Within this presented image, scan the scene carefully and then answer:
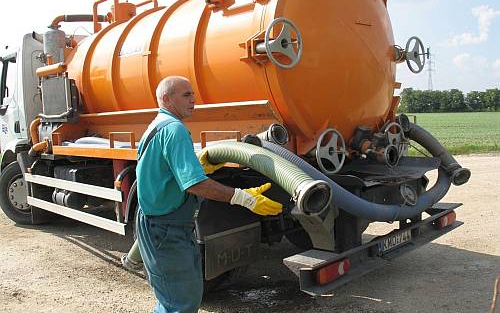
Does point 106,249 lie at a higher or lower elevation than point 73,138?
lower

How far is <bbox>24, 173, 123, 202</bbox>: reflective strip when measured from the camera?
5.40 m

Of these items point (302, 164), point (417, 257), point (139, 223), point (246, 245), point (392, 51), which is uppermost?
point (392, 51)

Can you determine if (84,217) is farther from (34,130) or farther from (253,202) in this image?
(253,202)

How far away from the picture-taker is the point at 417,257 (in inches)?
227

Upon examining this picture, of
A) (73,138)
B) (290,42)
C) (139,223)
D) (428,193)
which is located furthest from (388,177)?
(73,138)

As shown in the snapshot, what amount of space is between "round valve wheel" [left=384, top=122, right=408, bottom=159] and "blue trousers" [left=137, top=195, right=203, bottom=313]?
8.21 ft

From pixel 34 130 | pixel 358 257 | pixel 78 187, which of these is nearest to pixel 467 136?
pixel 34 130

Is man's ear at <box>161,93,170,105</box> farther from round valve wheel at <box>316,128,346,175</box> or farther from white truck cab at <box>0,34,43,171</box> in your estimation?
white truck cab at <box>0,34,43,171</box>

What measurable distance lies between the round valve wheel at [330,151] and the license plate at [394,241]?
0.76m

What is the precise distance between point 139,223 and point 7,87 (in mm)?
6468

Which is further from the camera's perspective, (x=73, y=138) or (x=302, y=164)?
(x=73, y=138)

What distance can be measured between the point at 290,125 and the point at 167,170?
1.57 m

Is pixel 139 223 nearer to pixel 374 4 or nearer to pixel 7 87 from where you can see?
pixel 374 4

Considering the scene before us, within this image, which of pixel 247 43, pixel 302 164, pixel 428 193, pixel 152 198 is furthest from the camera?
pixel 428 193
